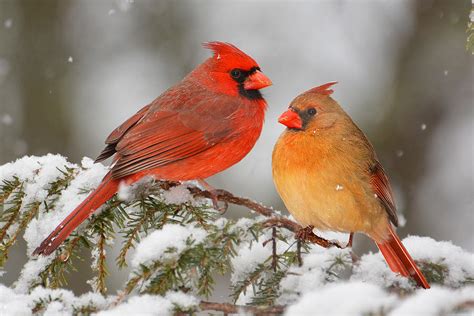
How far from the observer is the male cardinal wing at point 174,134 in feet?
10.1

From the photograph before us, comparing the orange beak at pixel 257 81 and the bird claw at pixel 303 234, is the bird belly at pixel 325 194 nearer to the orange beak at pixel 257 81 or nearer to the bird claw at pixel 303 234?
the bird claw at pixel 303 234

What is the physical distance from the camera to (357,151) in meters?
2.80

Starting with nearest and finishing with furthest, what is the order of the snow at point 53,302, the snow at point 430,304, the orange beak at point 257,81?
the snow at point 430,304 < the snow at point 53,302 < the orange beak at point 257,81

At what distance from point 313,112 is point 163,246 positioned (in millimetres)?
1307

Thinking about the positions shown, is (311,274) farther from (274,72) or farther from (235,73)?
(274,72)

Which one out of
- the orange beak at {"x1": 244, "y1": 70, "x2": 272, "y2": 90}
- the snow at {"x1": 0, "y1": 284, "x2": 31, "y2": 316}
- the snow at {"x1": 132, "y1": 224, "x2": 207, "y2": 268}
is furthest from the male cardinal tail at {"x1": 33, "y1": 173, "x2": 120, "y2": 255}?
the orange beak at {"x1": 244, "y1": 70, "x2": 272, "y2": 90}

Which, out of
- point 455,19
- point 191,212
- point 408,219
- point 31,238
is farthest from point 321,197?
point 455,19

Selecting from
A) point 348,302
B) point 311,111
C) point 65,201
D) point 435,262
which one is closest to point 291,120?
point 311,111

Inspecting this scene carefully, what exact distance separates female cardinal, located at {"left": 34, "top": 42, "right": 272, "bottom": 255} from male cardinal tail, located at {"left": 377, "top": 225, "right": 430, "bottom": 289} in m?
0.94

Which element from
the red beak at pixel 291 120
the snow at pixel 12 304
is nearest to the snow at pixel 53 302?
the snow at pixel 12 304

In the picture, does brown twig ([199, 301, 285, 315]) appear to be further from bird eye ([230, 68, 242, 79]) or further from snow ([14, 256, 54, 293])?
bird eye ([230, 68, 242, 79])

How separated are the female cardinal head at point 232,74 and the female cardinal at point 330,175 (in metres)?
0.65

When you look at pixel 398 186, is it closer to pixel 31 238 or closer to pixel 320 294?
pixel 31 238

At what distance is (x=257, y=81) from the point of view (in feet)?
11.5
